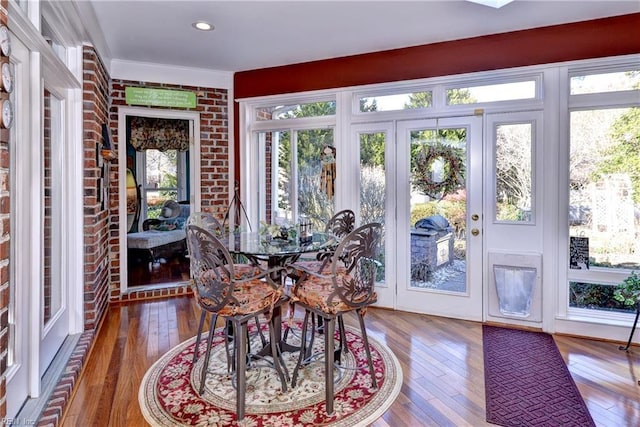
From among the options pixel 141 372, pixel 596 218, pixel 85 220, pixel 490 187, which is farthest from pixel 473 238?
pixel 85 220

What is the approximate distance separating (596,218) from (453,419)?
91.0 inches

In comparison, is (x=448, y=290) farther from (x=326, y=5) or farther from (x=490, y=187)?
(x=326, y=5)

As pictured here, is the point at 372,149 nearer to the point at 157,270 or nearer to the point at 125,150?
the point at 125,150

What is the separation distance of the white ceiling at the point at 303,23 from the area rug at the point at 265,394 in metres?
2.67

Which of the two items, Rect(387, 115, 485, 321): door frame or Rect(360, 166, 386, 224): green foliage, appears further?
Rect(360, 166, 386, 224): green foliage

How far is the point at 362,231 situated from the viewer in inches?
87.0

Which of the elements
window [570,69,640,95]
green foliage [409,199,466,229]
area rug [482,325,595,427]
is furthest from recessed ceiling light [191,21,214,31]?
area rug [482,325,595,427]

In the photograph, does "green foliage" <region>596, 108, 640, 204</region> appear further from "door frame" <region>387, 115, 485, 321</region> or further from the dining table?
the dining table

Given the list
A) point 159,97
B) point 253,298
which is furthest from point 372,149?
point 159,97

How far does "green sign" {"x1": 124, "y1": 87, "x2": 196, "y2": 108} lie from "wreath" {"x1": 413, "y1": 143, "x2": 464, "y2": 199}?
271cm

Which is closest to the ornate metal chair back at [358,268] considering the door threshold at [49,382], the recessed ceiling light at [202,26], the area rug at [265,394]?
the area rug at [265,394]

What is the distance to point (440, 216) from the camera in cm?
388

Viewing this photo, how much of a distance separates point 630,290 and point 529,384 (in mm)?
1224

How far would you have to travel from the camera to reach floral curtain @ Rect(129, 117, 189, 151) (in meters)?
4.58
